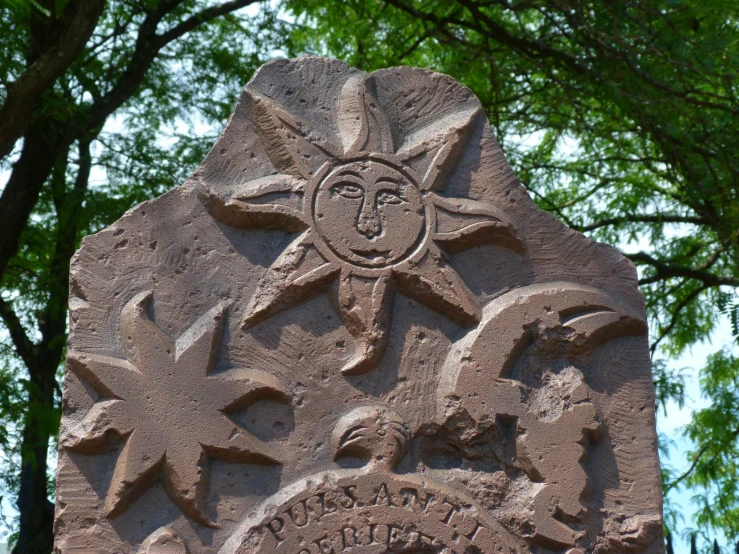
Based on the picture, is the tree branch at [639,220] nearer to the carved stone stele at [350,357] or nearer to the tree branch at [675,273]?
the tree branch at [675,273]

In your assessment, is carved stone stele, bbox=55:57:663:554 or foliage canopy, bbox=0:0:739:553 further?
foliage canopy, bbox=0:0:739:553

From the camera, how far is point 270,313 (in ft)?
8.50

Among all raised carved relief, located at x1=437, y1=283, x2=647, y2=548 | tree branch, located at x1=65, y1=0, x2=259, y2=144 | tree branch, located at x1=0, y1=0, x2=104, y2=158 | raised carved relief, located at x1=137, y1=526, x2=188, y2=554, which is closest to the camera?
raised carved relief, located at x1=137, y1=526, x2=188, y2=554

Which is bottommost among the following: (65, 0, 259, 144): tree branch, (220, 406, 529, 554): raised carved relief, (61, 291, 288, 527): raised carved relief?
(220, 406, 529, 554): raised carved relief

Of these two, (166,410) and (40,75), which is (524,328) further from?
(40,75)

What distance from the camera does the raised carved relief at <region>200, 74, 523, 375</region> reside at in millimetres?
2604

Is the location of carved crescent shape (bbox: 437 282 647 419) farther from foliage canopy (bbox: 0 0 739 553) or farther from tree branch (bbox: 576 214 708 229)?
tree branch (bbox: 576 214 708 229)

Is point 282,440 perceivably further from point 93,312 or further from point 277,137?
point 277,137

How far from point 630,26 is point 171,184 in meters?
2.30

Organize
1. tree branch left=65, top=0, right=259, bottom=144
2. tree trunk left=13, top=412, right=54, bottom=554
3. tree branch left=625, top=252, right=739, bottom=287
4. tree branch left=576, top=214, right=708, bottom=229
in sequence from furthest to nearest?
1. tree branch left=576, top=214, right=708, bottom=229
2. tree branch left=625, top=252, right=739, bottom=287
3. tree branch left=65, top=0, right=259, bottom=144
4. tree trunk left=13, top=412, right=54, bottom=554

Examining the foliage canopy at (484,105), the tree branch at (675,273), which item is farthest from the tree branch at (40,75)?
the tree branch at (675,273)

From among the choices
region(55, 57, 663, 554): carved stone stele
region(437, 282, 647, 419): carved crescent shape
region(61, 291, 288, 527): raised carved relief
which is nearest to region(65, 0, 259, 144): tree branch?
region(55, 57, 663, 554): carved stone stele

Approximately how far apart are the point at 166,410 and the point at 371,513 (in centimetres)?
55

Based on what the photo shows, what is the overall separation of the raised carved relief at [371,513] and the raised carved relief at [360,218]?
0.62 feet
